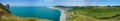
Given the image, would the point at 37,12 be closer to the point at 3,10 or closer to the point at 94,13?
the point at 3,10

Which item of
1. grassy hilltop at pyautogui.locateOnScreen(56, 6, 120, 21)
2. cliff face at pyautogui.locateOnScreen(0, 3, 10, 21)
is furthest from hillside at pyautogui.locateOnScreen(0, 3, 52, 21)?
grassy hilltop at pyautogui.locateOnScreen(56, 6, 120, 21)

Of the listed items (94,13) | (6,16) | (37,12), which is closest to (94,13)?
(94,13)

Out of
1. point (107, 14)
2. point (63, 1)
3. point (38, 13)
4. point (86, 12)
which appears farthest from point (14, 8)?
point (107, 14)

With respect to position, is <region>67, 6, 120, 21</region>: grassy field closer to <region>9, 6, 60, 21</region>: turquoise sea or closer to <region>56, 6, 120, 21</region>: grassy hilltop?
<region>56, 6, 120, 21</region>: grassy hilltop

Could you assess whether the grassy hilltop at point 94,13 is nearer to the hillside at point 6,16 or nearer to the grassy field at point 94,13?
the grassy field at point 94,13

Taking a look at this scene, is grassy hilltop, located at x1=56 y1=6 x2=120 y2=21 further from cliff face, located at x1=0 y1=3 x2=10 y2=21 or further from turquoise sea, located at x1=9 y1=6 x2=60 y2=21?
cliff face, located at x1=0 y1=3 x2=10 y2=21

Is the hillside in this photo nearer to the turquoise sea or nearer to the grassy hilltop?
the turquoise sea

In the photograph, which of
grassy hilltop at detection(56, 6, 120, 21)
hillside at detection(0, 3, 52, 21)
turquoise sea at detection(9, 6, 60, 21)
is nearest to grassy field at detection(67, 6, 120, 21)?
grassy hilltop at detection(56, 6, 120, 21)

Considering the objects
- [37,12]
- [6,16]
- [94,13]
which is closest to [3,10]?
[6,16]

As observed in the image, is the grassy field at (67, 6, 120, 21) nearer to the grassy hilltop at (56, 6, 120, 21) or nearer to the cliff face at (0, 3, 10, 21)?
the grassy hilltop at (56, 6, 120, 21)
